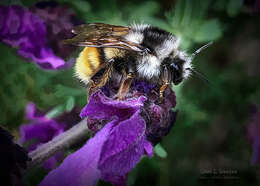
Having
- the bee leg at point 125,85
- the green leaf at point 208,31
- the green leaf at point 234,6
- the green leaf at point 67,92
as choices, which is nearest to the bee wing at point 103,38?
the bee leg at point 125,85

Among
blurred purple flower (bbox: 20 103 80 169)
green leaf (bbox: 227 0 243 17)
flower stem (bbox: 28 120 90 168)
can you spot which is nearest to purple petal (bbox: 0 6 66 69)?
blurred purple flower (bbox: 20 103 80 169)

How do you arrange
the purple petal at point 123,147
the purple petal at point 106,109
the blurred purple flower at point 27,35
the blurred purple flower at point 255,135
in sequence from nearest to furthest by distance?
the purple petal at point 123,147 → the purple petal at point 106,109 → the blurred purple flower at point 27,35 → the blurred purple flower at point 255,135

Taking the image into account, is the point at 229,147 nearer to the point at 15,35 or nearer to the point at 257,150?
the point at 257,150

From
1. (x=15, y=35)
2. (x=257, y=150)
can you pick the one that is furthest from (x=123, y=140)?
(x=257, y=150)

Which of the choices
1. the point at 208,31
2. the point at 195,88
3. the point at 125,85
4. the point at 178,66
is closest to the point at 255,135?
the point at 195,88

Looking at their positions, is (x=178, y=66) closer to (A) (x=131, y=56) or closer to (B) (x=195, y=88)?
(A) (x=131, y=56)

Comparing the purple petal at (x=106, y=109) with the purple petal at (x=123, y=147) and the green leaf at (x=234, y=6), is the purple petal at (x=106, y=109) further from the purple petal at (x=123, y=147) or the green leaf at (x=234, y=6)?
the green leaf at (x=234, y=6)
